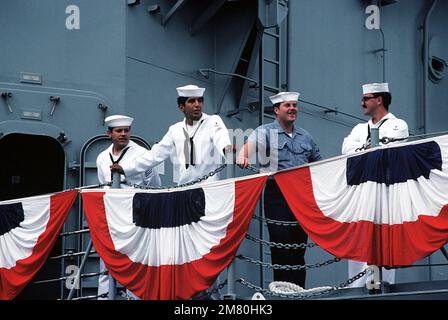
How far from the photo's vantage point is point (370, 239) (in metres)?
5.23

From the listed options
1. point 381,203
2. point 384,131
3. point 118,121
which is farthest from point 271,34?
point 381,203

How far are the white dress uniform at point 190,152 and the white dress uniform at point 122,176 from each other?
26cm

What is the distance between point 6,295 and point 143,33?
2.51 meters

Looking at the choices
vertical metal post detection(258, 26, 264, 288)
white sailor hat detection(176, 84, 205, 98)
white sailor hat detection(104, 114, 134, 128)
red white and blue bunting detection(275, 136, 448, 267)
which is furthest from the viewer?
vertical metal post detection(258, 26, 264, 288)

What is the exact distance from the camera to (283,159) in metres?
6.27

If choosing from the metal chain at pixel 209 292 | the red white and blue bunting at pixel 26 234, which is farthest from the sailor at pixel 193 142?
the metal chain at pixel 209 292

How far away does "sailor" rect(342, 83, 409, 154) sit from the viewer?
596 cm

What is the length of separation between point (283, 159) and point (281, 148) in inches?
3.1

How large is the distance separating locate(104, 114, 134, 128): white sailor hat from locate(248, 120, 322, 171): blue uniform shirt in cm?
118

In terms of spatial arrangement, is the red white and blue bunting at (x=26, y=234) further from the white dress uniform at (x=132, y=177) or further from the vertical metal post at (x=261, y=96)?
the vertical metal post at (x=261, y=96)

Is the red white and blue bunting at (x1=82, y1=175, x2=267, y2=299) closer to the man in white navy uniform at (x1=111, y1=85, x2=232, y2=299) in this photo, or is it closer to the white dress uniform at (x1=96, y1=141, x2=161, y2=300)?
the man in white navy uniform at (x1=111, y1=85, x2=232, y2=299)

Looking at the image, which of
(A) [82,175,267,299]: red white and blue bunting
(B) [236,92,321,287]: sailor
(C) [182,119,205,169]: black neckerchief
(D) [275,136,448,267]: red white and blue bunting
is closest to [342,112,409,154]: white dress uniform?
(B) [236,92,321,287]: sailor

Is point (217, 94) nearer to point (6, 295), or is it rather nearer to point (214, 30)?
point (214, 30)

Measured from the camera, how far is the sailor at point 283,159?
6086 mm
